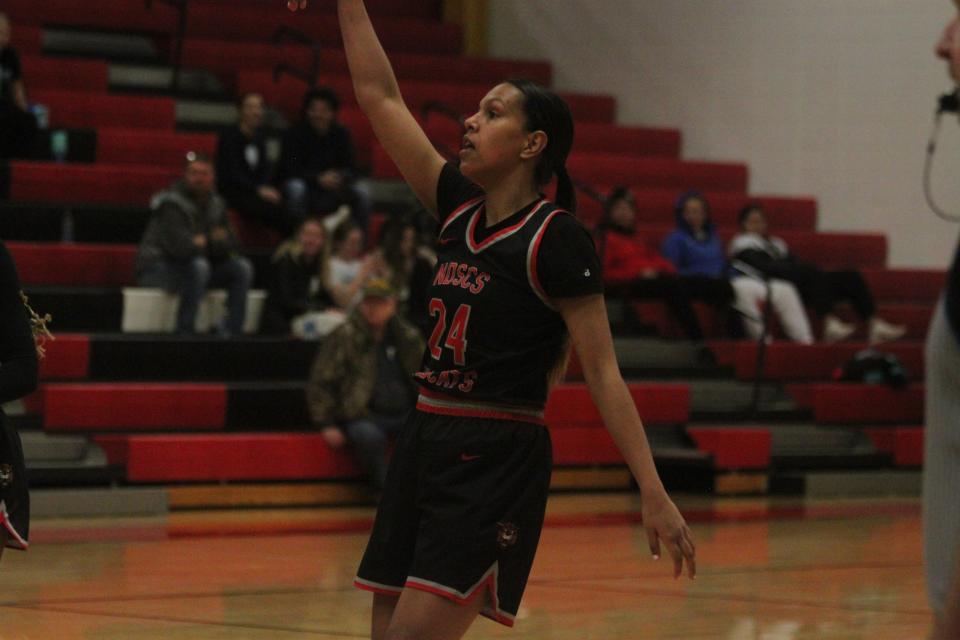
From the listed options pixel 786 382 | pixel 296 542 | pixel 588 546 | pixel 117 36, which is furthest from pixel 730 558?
pixel 117 36

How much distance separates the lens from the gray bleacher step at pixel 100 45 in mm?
12930

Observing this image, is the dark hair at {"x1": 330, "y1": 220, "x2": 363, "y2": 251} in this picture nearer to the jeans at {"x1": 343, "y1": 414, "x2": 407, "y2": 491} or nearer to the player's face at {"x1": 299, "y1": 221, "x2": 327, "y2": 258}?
the player's face at {"x1": 299, "y1": 221, "x2": 327, "y2": 258}

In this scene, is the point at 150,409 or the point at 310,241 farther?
the point at 310,241

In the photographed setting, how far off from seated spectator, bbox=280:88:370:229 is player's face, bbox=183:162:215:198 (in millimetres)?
1083

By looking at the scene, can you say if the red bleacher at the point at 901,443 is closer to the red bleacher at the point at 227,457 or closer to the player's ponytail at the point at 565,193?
the red bleacher at the point at 227,457

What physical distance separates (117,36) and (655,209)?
4.61 meters

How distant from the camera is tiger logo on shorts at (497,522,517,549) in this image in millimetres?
3098

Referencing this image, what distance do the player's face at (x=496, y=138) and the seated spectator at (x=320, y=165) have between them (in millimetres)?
7574

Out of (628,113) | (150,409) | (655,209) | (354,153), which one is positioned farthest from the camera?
(628,113)

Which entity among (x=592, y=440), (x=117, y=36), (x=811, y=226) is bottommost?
A: (x=592, y=440)

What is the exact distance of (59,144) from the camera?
10.9m

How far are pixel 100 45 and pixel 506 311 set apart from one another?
35.1ft

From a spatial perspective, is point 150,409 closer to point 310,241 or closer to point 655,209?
point 310,241

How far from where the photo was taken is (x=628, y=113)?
1488 centimetres
